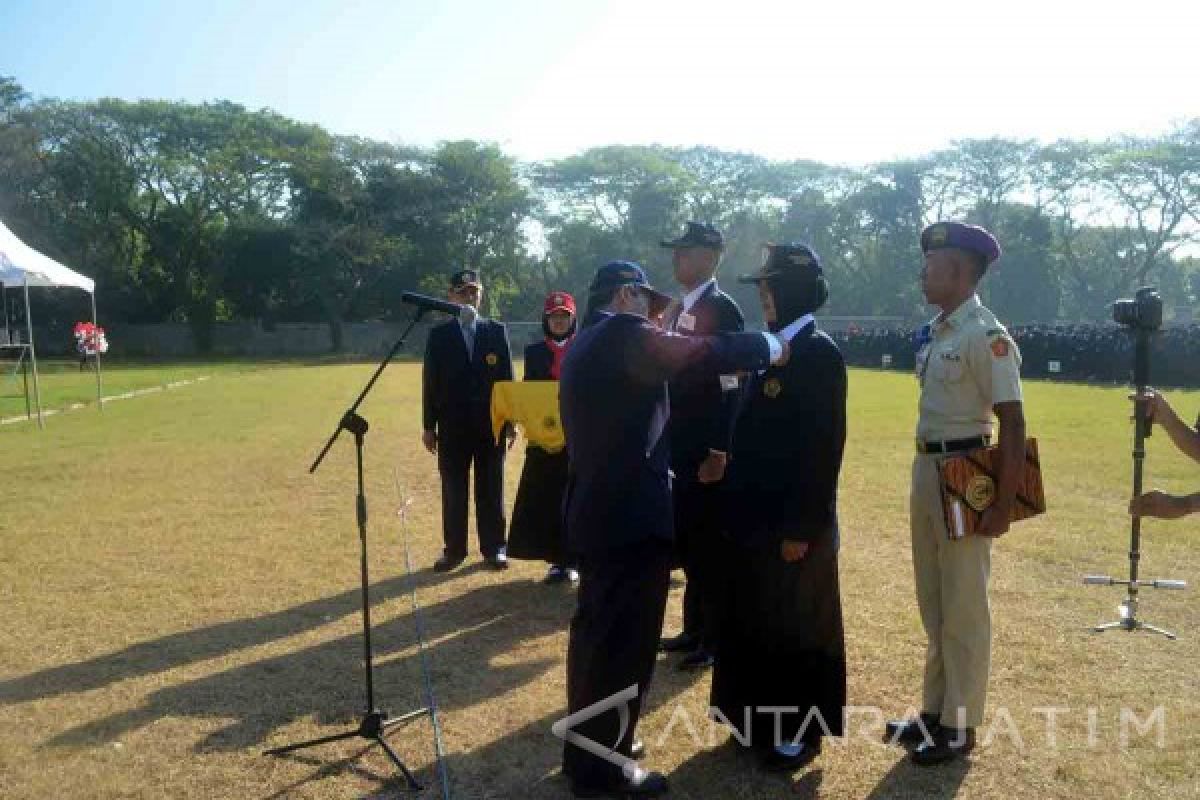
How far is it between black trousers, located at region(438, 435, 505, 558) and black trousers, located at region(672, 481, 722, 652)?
7.22 feet

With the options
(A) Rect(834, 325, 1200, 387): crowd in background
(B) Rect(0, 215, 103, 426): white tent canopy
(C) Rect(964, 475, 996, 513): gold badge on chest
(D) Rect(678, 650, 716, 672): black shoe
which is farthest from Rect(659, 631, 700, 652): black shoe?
(A) Rect(834, 325, 1200, 387): crowd in background

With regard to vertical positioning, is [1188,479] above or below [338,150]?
below

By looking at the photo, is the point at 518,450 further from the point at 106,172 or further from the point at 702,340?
the point at 106,172

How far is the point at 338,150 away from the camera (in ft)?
176

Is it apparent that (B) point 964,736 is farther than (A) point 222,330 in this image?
No

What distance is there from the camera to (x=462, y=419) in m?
6.57

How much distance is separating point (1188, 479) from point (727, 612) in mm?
8259

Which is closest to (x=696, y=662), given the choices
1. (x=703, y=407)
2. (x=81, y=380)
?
(x=703, y=407)

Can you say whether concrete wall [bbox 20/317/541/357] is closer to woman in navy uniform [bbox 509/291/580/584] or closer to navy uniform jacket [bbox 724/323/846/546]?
woman in navy uniform [bbox 509/291/580/584]

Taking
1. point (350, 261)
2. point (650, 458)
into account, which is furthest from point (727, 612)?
point (350, 261)

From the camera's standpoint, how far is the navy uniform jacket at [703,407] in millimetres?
4461

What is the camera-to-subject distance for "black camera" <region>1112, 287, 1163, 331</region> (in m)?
4.77

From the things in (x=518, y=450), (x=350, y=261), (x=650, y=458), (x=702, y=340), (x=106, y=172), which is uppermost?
(x=106, y=172)

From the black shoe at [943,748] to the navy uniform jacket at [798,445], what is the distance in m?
0.92
